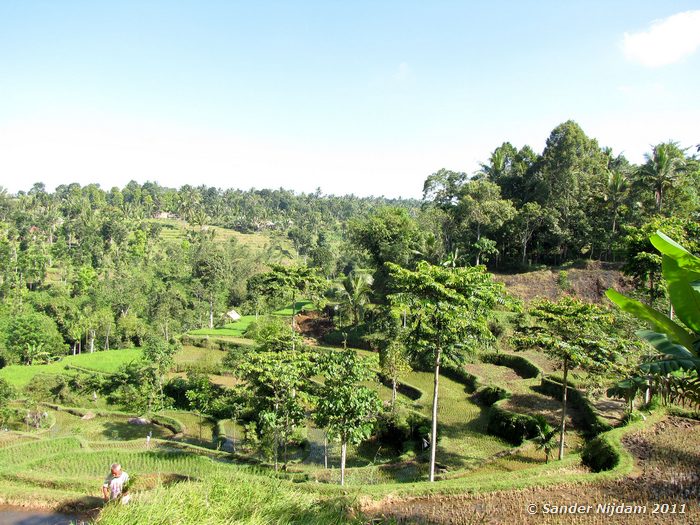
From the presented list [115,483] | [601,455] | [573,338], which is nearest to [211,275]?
[573,338]

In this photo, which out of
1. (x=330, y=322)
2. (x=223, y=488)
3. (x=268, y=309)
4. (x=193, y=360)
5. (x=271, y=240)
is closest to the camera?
(x=223, y=488)

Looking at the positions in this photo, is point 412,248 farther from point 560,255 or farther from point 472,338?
point 472,338

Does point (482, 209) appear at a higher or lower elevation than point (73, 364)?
higher

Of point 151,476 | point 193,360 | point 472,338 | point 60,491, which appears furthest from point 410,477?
point 193,360

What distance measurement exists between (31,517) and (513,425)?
15.9 metres

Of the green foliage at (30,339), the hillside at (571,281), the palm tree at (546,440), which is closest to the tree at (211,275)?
the green foliage at (30,339)

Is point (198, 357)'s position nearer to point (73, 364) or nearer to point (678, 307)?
point (73, 364)

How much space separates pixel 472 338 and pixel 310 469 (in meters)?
7.85

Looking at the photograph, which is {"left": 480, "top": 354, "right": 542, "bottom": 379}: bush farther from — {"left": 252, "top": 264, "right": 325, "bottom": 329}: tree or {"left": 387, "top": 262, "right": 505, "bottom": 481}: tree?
{"left": 387, "top": 262, "right": 505, "bottom": 481}: tree

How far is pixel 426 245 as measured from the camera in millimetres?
39062

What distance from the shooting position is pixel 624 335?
19.3 m

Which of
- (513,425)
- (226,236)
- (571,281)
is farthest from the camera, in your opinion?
(226,236)

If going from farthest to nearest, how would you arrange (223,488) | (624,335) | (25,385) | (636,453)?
(25,385)
(624,335)
(636,453)
(223,488)

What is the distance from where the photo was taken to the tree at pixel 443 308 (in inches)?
526
